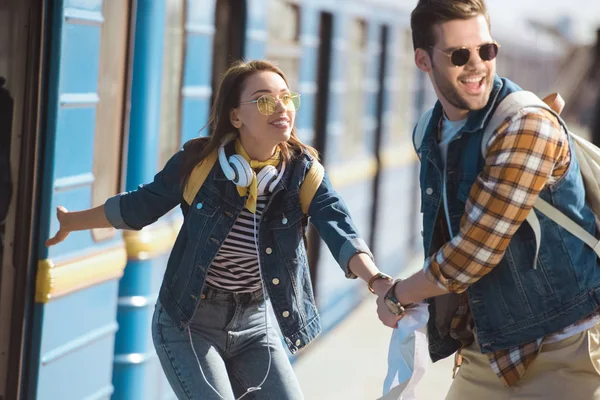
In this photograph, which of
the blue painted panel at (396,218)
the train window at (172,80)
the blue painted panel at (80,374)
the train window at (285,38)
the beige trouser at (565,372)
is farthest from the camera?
the blue painted panel at (396,218)

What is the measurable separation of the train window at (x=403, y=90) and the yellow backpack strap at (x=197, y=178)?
264 inches

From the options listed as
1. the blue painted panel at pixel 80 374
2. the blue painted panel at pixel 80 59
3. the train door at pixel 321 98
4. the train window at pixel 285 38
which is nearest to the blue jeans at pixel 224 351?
the blue painted panel at pixel 80 374

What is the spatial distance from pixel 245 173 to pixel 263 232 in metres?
0.17

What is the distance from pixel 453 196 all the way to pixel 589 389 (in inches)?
22.8

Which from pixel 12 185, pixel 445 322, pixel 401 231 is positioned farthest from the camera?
pixel 401 231

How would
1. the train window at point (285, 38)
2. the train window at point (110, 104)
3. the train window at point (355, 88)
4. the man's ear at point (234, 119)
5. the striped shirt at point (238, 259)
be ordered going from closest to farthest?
1. the striped shirt at point (238, 259)
2. the man's ear at point (234, 119)
3. the train window at point (110, 104)
4. the train window at point (285, 38)
5. the train window at point (355, 88)

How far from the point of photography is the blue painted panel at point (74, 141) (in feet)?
11.6

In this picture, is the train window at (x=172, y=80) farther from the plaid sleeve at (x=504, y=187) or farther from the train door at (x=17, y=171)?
the plaid sleeve at (x=504, y=187)

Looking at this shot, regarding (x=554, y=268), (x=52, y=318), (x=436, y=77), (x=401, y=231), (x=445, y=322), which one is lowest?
(x=401, y=231)

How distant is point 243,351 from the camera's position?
118 inches

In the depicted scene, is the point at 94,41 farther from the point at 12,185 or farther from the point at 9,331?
the point at 9,331

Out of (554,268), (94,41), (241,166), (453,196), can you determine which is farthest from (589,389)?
(94,41)

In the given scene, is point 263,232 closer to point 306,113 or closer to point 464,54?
point 464,54

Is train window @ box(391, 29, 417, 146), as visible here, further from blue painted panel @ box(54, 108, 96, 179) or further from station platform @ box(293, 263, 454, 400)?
blue painted panel @ box(54, 108, 96, 179)
